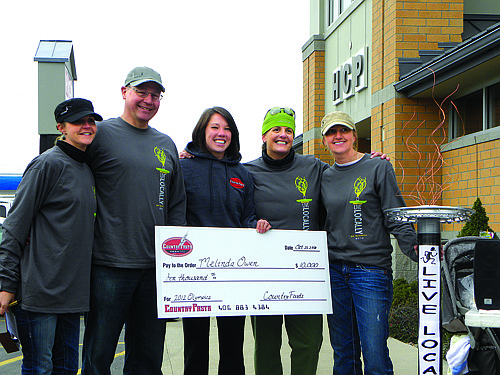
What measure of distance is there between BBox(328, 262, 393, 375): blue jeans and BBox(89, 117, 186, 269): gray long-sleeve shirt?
A: 1451 millimetres

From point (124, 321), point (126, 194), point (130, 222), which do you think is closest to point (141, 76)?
point (126, 194)

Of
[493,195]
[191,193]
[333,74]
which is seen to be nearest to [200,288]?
[191,193]

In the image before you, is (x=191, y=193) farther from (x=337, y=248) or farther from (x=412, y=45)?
(x=412, y=45)

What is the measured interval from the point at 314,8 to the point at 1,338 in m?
13.3

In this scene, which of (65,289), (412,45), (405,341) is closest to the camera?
(65,289)

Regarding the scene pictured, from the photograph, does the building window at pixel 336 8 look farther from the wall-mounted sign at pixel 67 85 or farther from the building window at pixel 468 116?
the wall-mounted sign at pixel 67 85

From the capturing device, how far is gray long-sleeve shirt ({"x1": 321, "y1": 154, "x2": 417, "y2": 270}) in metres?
3.96

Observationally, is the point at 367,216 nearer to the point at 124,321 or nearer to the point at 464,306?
the point at 464,306

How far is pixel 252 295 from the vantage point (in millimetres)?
4121

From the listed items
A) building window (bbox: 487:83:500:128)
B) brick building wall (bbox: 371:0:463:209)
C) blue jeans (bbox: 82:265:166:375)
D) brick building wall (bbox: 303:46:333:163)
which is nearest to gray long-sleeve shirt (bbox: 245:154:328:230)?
blue jeans (bbox: 82:265:166:375)

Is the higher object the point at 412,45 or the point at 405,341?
the point at 412,45

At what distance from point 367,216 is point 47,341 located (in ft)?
7.69

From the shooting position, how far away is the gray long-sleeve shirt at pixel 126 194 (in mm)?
3678

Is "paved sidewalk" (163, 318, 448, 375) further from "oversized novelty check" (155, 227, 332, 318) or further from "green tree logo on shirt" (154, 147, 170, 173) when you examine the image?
"green tree logo on shirt" (154, 147, 170, 173)
